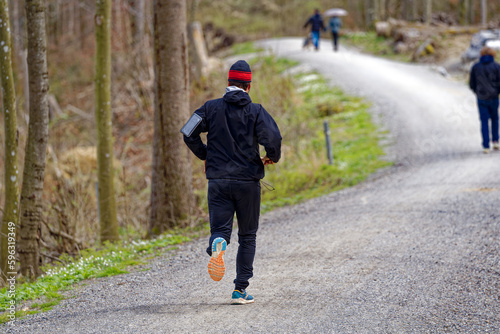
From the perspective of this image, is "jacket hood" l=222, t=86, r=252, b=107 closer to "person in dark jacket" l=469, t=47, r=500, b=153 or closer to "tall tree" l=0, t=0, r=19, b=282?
"tall tree" l=0, t=0, r=19, b=282

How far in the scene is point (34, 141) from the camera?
7875 millimetres

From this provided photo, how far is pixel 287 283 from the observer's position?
5.93 metres

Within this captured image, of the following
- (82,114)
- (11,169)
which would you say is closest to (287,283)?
(11,169)

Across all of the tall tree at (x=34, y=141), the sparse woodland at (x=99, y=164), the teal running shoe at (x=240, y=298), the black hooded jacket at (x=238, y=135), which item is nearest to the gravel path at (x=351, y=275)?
the teal running shoe at (x=240, y=298)

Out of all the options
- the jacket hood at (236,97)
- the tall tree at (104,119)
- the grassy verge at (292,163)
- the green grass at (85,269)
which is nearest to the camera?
the jacket hood at (236,97)

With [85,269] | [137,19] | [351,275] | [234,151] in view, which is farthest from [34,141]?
[137,19]

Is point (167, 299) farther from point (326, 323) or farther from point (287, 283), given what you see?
point (326, 323)

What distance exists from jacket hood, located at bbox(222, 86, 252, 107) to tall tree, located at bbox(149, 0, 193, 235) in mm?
4527

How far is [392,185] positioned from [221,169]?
678 cm

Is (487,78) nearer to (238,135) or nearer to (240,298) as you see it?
(238,135)

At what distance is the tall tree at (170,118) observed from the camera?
30.5 feet

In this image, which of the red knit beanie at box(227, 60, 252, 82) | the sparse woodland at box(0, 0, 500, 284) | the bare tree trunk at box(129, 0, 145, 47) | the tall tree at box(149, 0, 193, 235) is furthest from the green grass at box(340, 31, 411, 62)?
the red knit beanie at box(227, 60, 252, 82)

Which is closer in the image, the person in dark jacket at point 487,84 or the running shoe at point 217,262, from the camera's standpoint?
the running shoe at point 217,262

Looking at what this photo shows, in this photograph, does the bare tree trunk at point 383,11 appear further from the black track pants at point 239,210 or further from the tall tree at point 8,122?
the black track pants at point 239,210
